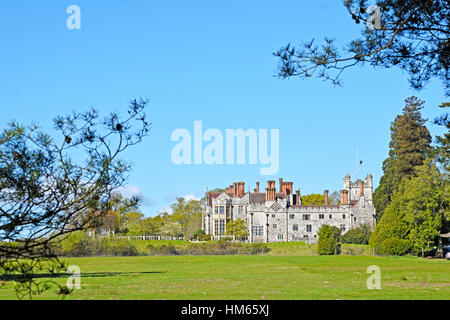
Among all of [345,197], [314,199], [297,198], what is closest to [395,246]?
[345,197]

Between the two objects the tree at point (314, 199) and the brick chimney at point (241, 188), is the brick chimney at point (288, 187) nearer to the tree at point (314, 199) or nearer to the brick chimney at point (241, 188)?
the brick chimney at point (241, 188)

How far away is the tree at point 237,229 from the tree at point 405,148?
1652 cm

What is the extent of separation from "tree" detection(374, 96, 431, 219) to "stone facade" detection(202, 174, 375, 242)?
348 cm

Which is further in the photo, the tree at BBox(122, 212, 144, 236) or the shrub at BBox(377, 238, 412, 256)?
the tree at BBox(122, 212, 144, 236)

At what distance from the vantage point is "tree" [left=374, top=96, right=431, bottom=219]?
61688mm

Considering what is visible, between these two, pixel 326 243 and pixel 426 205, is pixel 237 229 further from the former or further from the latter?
pixel 426 205

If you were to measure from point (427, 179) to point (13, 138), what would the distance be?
4105 centimetres

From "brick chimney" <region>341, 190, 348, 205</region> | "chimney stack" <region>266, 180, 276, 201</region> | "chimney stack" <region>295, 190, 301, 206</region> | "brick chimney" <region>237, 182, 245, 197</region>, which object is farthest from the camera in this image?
"chimney stack" <region>295, 190, 301, 206</region>

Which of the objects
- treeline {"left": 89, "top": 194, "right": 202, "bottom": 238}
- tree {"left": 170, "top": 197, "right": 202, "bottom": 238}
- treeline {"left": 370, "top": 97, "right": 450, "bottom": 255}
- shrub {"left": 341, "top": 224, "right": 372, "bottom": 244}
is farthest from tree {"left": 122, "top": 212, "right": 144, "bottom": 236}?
treeline {"left": 370, "top": 97, "right": 450, "bottom": 255}

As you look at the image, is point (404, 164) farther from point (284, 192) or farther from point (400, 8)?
point (400, 8)

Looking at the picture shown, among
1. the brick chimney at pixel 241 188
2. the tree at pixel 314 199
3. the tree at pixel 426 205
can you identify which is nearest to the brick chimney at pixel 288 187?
the brick chimney at pixel 241 188

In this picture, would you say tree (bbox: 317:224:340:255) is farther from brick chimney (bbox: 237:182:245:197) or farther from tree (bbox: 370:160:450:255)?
brick chimney (bbox: 237:182:245:197)

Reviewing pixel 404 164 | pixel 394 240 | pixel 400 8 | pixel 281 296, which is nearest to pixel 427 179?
pixel 394 240

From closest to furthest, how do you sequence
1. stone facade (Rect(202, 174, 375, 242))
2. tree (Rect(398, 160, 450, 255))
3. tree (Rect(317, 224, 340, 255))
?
tree (Rect(398, 160, 450, 255)) < tree (Rect(317, 224, 340, 255)) < stone facade (Rect(202, 174, 375, 242))
